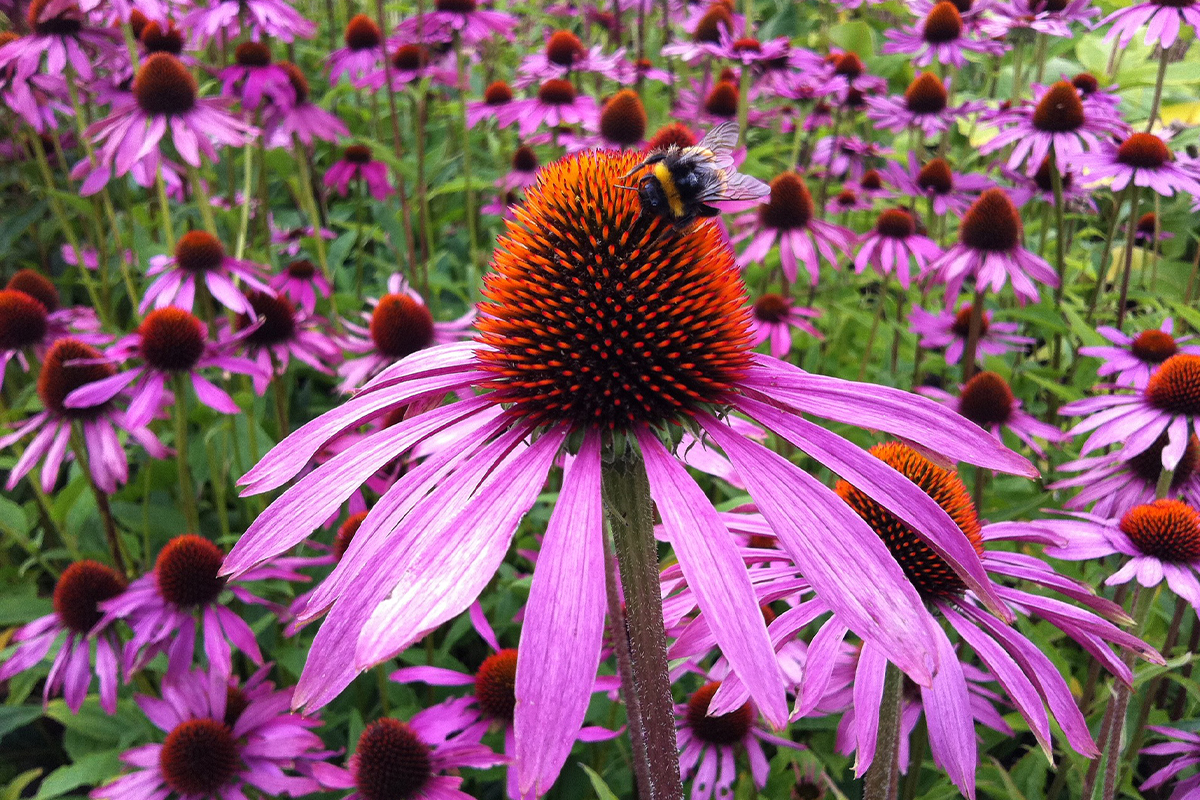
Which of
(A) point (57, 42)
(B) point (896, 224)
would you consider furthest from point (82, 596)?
(B) point (896, 224)

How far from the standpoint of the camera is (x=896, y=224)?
9.45 feet

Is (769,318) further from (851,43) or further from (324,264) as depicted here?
(851,43)

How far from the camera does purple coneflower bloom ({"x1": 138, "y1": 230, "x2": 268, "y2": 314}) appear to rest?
2.39 metres

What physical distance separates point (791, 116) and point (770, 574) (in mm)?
3589

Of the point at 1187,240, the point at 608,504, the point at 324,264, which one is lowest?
the point at 1187,240

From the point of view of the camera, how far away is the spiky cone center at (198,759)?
1592 millimetres

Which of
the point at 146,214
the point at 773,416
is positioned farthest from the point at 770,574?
the point at 146,214

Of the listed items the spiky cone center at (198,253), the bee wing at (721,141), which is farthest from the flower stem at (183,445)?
the bee wing at (721,141)

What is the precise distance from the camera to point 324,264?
2869 millimetres

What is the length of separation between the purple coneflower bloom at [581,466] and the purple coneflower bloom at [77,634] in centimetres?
128

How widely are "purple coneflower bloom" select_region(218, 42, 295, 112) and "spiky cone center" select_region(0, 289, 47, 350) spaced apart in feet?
3.36

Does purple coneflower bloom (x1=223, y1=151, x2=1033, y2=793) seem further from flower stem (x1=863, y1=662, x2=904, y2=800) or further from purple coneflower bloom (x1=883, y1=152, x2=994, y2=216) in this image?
purple coneflower bloom (x1=883, y1=152, x2=994, y2=216)

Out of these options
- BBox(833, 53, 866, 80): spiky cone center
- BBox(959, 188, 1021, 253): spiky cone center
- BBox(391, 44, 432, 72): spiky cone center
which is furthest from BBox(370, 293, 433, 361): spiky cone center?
BBox(833, 53, 866, 80): spiky cone center

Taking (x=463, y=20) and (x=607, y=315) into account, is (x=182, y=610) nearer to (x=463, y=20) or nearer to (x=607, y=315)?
(x=607, y=315)
